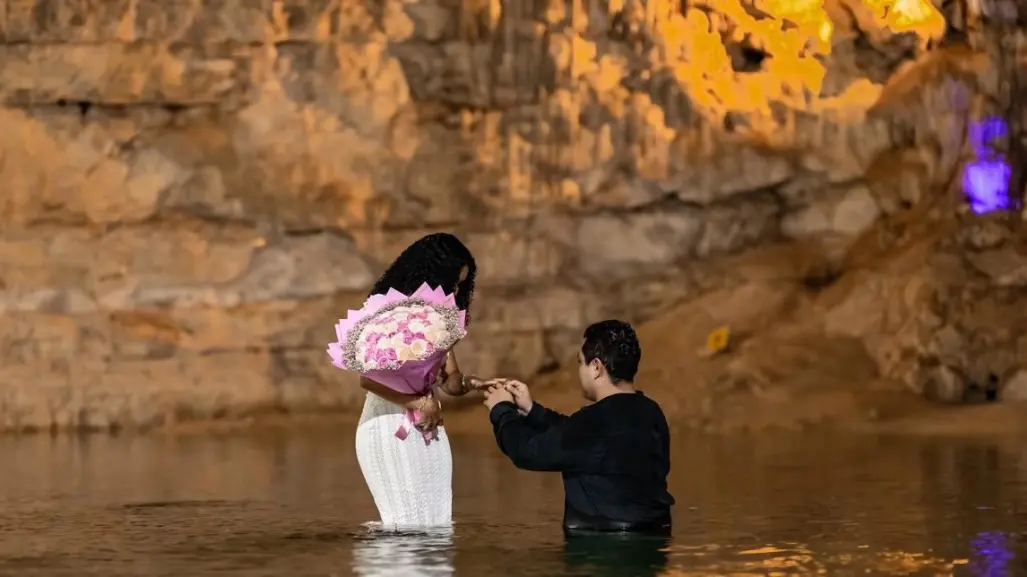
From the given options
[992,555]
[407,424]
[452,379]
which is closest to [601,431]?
[452,379]

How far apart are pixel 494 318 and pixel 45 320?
5.29 meters

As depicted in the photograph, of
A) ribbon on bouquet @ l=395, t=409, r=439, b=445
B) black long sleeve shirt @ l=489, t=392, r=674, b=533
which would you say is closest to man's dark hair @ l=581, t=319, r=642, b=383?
black long sleeve shirt @ l=489, t=392, r=674, b=533

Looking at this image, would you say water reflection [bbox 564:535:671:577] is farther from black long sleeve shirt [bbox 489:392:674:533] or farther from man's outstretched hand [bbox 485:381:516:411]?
man's outstretched hand [bbox 485:381:516:411]

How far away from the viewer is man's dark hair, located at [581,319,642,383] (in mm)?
8742

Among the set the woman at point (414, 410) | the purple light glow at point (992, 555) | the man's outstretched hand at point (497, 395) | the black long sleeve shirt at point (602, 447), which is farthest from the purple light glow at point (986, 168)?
the man's outstretched hand at point (497, 395)

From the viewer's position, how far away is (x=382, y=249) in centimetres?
2309

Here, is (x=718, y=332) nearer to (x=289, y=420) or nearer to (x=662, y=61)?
(x=662, y=61)

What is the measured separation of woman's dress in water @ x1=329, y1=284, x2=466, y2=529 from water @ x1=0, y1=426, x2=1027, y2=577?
0.26 meters

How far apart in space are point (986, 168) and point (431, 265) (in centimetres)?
1502

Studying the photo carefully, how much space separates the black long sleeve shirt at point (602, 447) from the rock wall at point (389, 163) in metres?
13.6

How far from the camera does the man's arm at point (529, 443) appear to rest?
873 centimetres

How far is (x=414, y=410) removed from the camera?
9.21 m

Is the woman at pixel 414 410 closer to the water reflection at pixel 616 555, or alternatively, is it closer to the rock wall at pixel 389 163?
the water reflection at pixel 616 555

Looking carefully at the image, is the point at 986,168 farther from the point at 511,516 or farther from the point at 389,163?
the point at 511,516
